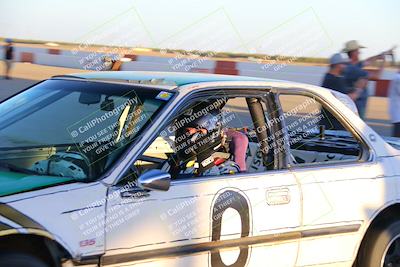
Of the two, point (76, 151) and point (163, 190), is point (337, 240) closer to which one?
point (163, 190)

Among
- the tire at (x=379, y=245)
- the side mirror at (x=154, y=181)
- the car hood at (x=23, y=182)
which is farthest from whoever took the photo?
the tire at (x=379, y=245)

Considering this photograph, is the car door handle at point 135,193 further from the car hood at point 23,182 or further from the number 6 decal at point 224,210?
the number 6 decal at point 224,210

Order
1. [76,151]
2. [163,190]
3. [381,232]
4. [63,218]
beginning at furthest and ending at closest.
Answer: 1. [381,232]
2. [76,151]
3. [163,190]
4. [63,218]

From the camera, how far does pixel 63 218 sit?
9.49ft

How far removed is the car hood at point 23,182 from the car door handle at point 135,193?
28 cm

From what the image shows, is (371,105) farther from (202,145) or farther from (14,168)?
(14,168)

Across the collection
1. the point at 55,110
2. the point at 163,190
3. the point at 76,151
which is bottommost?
the point at 163,190

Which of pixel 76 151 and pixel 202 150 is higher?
pixel 76 151

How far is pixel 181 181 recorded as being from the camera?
11.1 ft

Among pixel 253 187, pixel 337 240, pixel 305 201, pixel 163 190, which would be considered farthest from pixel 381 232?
pixel 163 190

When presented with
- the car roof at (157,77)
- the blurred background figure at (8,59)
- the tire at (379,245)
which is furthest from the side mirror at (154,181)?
the blurred background figure at (8,59)

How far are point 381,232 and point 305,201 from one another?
0.74 metres

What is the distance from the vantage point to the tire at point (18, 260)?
9.01 feet

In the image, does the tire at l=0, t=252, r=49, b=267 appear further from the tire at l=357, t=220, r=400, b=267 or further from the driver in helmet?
the tire at l=357, t=220, r=400, b=267
